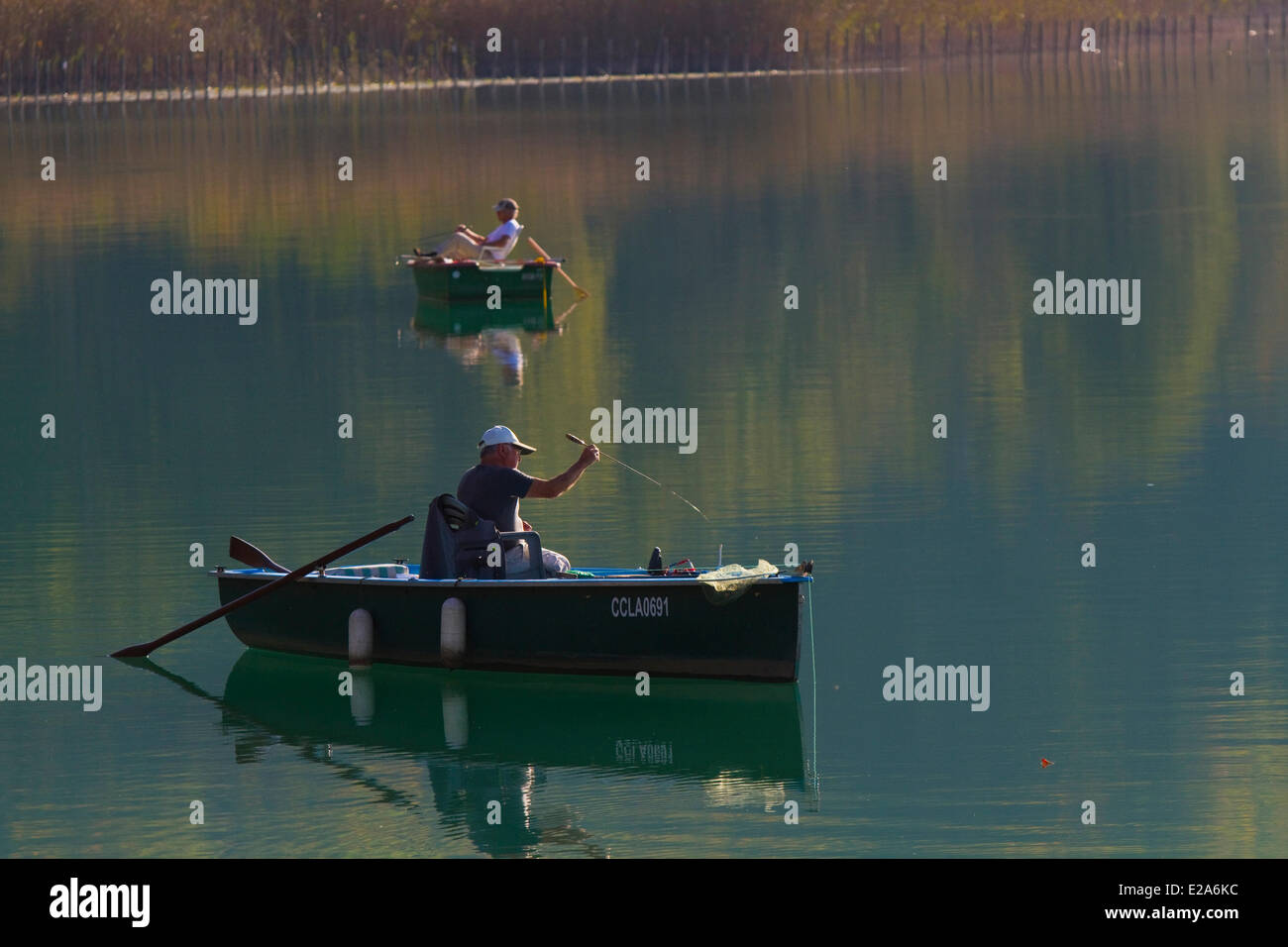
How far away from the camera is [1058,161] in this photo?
63.4 m

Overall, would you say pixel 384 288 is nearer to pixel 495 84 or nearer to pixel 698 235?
pixel 698 235

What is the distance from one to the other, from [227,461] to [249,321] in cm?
1257

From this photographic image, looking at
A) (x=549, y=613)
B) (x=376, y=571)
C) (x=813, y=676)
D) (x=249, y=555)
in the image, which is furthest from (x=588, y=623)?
→ (x=249, y=555)

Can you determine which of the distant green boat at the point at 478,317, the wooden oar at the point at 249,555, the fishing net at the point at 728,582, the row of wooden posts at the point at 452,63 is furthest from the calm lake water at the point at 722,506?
the row of wooden posts at the point at 452,63

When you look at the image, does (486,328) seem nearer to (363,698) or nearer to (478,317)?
(478,317)

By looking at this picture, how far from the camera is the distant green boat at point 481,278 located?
39156 millimetres

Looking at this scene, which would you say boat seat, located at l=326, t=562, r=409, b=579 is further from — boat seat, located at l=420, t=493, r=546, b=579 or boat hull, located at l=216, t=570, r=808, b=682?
boat seat, located at l=420, t=493, r=546, b=579

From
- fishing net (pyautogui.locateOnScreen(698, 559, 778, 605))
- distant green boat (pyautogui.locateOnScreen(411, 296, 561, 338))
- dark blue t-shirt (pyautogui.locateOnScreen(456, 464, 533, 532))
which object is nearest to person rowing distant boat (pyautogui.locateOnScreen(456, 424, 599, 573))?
dark blue t-shirt (pyautogui.locateOnScreen(456, 464, 533, 532))

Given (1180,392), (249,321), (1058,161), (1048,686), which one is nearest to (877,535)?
(1048,686)

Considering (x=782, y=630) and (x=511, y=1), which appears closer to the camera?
(x=782, y=630)

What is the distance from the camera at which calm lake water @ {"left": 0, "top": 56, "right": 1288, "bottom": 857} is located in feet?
49.9

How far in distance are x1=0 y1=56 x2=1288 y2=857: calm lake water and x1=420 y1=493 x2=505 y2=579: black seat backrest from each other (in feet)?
2.92

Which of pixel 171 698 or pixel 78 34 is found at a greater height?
pixel 78 34

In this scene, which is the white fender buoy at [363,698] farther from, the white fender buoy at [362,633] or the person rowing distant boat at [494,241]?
the person rowing distant boat at [494,241]
